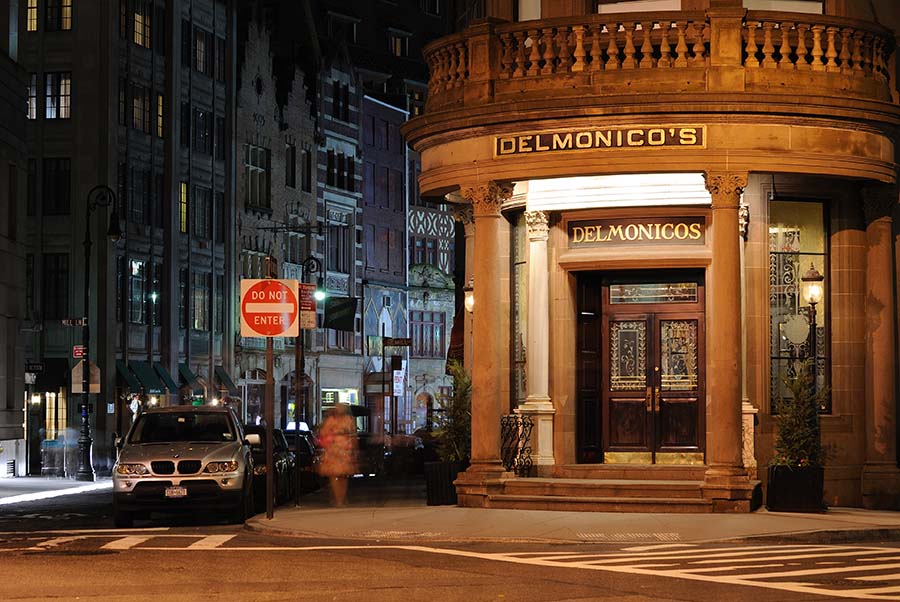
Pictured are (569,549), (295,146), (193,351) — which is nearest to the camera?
(569,549)

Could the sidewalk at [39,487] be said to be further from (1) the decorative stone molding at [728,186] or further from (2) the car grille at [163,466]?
(1) the decorative stone molding at [728,186]

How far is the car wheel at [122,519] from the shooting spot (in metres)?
23.8

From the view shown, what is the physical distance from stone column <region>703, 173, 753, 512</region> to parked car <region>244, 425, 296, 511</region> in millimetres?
6455

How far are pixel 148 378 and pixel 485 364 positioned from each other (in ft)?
124

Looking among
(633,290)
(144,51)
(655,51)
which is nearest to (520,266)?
(633,290)

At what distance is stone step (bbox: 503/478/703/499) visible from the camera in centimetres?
2448

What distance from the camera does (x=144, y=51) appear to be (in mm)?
62250

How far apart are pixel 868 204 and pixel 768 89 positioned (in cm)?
306

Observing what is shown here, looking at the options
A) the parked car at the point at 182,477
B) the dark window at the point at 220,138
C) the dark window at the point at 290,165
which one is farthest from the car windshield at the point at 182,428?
the dark window at the point at 290,165

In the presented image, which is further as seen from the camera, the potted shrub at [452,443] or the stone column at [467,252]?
the stone column at [467,252]

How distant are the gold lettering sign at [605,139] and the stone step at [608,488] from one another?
15.6 feet

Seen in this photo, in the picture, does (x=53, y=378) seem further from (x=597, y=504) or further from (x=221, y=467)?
(x=597, y=504)

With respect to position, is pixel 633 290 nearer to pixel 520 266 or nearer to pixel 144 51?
pixel 520 266

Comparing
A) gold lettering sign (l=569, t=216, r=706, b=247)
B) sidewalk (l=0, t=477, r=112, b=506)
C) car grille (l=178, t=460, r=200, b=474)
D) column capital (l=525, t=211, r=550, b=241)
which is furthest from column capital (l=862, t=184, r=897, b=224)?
sidewalk (l=0, t=477, r=112, b=506)
